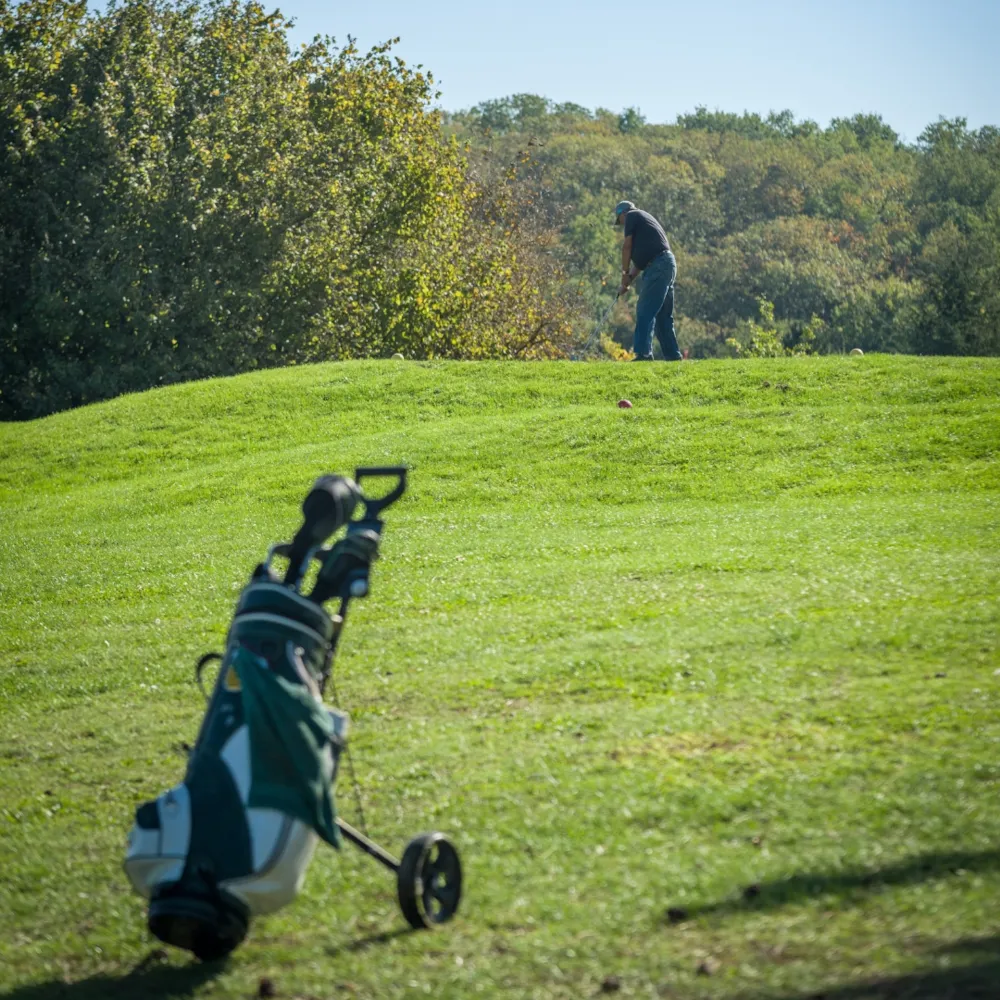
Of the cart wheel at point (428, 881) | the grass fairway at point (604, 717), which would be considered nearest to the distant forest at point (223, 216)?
the grass fairway at point (604, 717)

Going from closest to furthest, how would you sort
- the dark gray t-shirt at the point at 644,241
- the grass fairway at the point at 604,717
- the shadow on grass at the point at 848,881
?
the grass fairway at the point at 604,717, the shadow on grass at the point at 848,881, the dark gray t-shirt at the point at 644,241

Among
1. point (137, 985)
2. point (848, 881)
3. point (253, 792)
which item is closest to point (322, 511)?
point (253, 792)

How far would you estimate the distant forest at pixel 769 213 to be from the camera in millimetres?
101312

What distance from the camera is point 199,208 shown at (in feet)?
134

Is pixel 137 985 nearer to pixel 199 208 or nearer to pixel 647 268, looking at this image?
pixel 647 268

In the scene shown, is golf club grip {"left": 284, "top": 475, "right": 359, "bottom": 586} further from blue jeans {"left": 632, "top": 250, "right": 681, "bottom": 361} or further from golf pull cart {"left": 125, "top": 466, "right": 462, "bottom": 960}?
blue jeans {"left": 632, "top": 250, "right": 681, "bottom": 361}

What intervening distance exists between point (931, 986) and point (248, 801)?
2724 mm

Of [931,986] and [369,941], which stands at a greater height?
[931,986]

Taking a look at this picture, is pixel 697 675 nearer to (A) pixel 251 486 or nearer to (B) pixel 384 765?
(B) pixel 384 765

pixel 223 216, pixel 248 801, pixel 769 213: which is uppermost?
pixel 769 213

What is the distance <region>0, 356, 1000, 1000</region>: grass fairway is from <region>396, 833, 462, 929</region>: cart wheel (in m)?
0.12

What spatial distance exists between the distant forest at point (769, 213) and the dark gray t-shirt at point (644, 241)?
187 feet

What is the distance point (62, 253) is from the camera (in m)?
40.0

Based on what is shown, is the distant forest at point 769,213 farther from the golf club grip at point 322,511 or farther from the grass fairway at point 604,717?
the golf club grip at point 322,511
